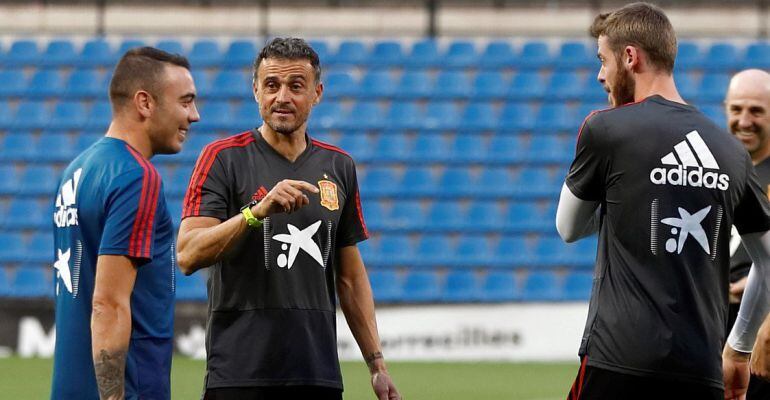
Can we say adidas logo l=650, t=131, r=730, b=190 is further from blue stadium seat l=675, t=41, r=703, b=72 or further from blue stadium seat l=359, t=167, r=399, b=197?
blue stadium seat l=675, t=41, r=703, b=72

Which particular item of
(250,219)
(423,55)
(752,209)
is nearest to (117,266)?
(250,219)

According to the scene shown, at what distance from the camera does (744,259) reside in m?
5.46

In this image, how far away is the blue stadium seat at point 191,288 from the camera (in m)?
14.5

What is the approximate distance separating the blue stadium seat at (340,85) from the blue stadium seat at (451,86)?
1001 mm

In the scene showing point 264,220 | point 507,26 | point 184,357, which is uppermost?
point 507,26

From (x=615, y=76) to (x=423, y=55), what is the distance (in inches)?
496

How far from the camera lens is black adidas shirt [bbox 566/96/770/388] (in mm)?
3629

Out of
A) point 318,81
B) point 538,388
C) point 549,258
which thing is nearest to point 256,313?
point 318,81

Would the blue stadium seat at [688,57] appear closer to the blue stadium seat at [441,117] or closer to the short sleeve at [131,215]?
the blue stadium seat at [441,117]

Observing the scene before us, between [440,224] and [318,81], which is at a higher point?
[318,81]

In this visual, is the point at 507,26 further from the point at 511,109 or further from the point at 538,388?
the point at 538,388

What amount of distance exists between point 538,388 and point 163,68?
7080 mm

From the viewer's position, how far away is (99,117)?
1603cm

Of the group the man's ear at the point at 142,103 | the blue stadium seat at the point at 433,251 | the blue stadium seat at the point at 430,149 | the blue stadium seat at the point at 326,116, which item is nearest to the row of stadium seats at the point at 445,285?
the blue stadium seat at the point at 433,251
